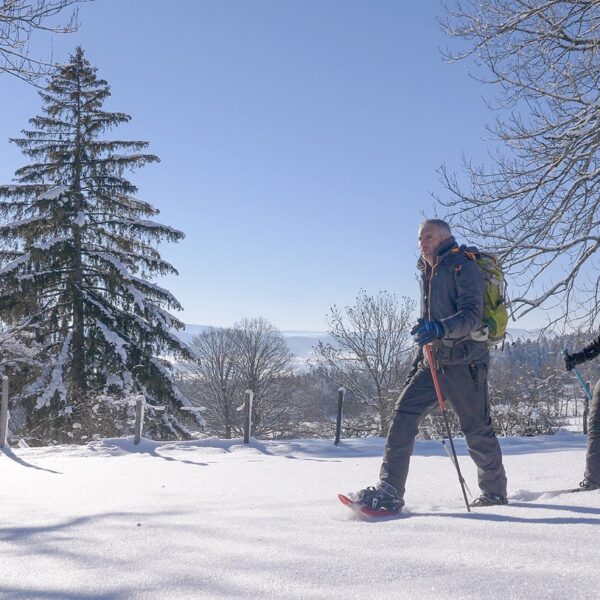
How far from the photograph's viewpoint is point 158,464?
8.52 meters

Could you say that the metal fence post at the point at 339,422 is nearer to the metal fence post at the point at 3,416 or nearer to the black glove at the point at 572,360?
the metal fence post at the point at 3,416

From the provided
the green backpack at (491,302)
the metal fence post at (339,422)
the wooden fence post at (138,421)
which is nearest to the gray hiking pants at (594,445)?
the green backpack at (491,302)

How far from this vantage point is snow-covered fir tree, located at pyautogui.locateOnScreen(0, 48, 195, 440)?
19078 mm

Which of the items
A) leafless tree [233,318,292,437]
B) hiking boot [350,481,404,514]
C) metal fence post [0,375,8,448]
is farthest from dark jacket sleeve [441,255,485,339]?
leafless tree [233,318,292,437]

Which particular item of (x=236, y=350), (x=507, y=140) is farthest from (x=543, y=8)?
(x=236, y=350)

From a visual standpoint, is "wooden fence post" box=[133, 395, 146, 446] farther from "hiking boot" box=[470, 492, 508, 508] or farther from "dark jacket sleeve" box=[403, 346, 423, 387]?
"hiking boot" box=[470, 492, 508, 508]

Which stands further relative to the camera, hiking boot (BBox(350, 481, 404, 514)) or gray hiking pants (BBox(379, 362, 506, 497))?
gray hiking pants (BBox(379, 362, 506, 497))

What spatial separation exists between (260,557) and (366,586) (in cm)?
61

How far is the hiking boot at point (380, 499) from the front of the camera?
3.83 m

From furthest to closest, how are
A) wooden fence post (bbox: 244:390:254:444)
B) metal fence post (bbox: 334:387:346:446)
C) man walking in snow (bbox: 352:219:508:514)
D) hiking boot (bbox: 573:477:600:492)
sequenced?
metal fence post (bbox: 334:387:346:446) → wooden fence post (bbox: 244:390:254:444) → hiking boot (bbox: 573:477:600:492) → man walking in snow (bbox: 352:219:508:514)

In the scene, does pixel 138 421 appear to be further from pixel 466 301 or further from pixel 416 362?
pixel 466 301

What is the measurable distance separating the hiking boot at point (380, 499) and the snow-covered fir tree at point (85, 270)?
1550 cm

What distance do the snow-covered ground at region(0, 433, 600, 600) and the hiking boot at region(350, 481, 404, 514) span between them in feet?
0.37

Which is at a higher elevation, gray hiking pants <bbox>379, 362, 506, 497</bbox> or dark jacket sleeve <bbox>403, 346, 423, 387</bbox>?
dark jacket sleeve <bbox>403, 346, 423, 387</bbox>
